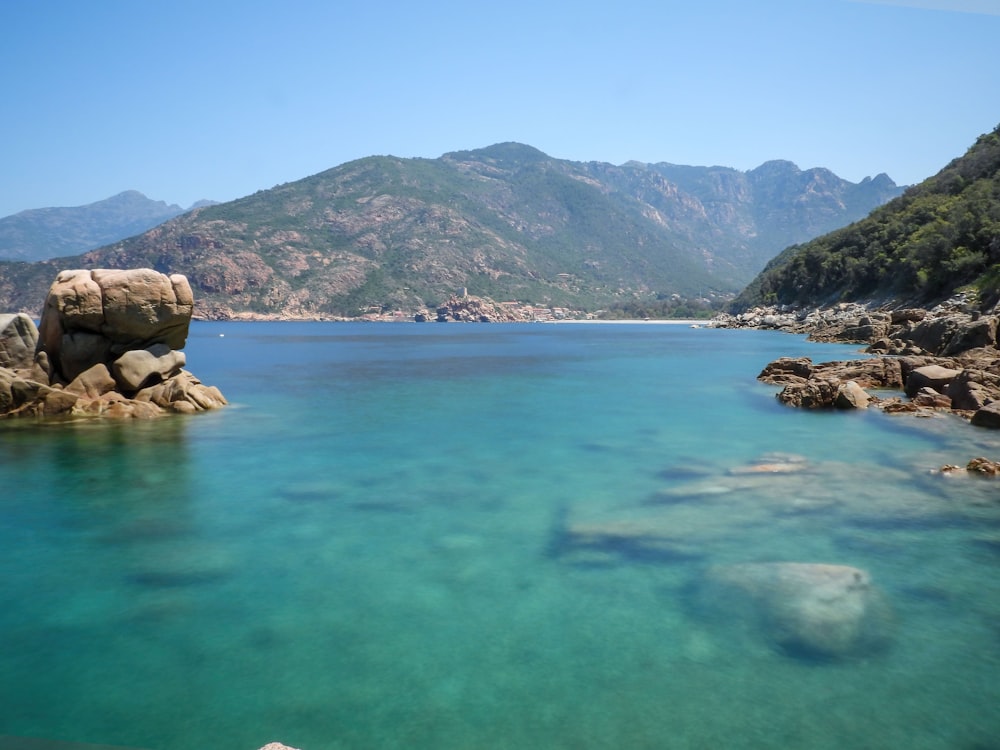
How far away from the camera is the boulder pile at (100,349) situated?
946 inches

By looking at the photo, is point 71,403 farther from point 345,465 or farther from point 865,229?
point 865,229

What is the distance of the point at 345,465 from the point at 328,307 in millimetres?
166993

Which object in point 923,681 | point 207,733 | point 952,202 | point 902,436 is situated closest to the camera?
point 207,733

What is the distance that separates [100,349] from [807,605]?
81.6 feet

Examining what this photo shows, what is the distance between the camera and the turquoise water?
647 cm

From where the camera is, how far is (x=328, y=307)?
586 feet

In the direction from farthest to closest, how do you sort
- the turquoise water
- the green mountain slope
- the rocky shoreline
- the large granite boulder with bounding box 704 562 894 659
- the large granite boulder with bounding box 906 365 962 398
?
the green mountain slope, the large granite boulder with bounding box 906 365 962 398, the rocky shoreline, the large granite boulder with bounding box 704 562 894 659, the turquoise water

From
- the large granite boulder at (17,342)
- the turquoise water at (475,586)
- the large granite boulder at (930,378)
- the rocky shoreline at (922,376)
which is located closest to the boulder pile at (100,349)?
the large granite boulder at (17,342)

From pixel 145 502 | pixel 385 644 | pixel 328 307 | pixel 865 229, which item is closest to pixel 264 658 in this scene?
pixel 385 644

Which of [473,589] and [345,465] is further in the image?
[345,465]

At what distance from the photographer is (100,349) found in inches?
977

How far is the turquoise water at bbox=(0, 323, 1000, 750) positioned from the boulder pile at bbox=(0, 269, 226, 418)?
251cm

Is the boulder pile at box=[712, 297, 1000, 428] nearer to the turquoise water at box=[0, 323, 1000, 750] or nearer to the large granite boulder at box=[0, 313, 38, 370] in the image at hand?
the turquoise water at box=[0, 323, 1000, 750]

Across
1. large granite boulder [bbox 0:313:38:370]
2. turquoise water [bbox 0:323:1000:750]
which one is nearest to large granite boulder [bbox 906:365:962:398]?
turquoise water [bbox 0:323:1000:750]
